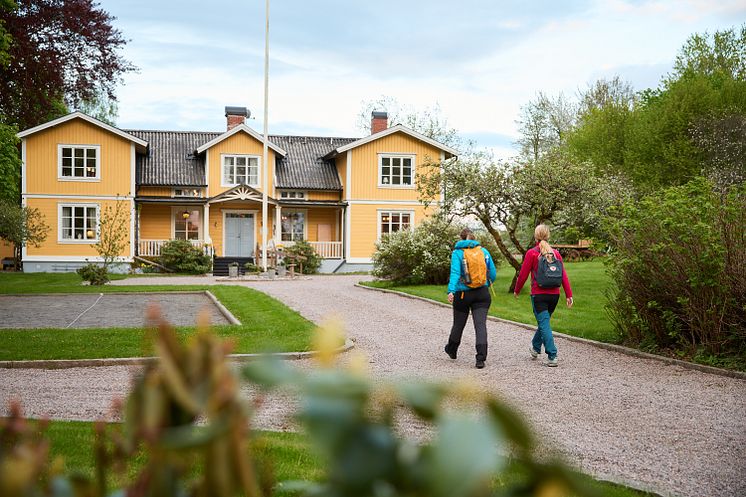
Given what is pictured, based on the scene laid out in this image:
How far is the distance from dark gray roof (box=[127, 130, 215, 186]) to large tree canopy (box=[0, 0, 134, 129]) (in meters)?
10.3

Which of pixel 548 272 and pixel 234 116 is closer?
pixel 548 272

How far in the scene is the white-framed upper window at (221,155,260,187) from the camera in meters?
39.2

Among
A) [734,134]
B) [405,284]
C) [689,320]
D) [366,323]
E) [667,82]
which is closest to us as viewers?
[689,320]

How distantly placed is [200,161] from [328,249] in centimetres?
788

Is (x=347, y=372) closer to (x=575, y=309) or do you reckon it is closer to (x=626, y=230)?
(x=626, y=230)

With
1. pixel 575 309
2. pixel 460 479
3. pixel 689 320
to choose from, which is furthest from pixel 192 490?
pixel 575 309

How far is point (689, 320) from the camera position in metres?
11.1

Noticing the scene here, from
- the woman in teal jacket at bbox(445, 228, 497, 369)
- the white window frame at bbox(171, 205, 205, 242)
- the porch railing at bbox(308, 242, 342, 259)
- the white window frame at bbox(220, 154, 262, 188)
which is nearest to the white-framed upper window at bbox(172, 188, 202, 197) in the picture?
the white window frame at bbox(171, 205, 205, 242)

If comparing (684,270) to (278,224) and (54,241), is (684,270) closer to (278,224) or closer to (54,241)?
(278,224)

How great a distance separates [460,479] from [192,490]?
1.23ft

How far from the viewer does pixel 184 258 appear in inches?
1400

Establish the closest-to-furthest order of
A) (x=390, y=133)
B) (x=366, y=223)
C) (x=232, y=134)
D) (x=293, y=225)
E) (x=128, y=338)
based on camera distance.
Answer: (x=128, y=338), (x=232, y=134), (x=390, y=133), (x=366, y=223), (x=293, y=225)

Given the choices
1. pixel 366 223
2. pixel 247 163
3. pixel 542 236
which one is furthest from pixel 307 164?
pixel 542 236

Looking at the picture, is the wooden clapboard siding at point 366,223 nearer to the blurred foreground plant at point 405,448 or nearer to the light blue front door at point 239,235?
the light blue front door at point 239,235
